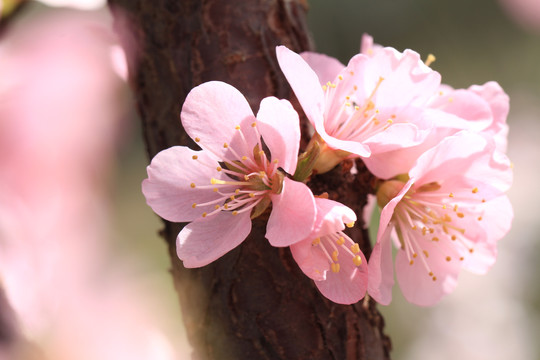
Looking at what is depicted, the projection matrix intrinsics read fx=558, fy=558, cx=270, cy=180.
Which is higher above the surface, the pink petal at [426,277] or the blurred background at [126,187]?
the pink petal at [426,277]

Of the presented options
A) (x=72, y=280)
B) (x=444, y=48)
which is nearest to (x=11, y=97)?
(x=72, y=280)

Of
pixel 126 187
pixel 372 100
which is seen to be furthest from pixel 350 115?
pixel 126 187

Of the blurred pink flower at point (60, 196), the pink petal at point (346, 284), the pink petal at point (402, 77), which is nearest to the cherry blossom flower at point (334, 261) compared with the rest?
the pink petal at point (346, 284)

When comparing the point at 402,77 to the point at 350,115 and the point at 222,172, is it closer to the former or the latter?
the point at 350,115

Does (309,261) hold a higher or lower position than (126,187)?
higher

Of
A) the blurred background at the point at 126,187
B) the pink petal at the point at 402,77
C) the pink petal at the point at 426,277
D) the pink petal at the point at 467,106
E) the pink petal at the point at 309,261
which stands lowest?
the blurred background at the point at 126,187

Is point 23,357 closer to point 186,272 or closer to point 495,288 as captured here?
point 186,272

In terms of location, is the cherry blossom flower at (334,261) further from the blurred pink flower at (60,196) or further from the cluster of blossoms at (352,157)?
the blurred pink flower at (60,196)
